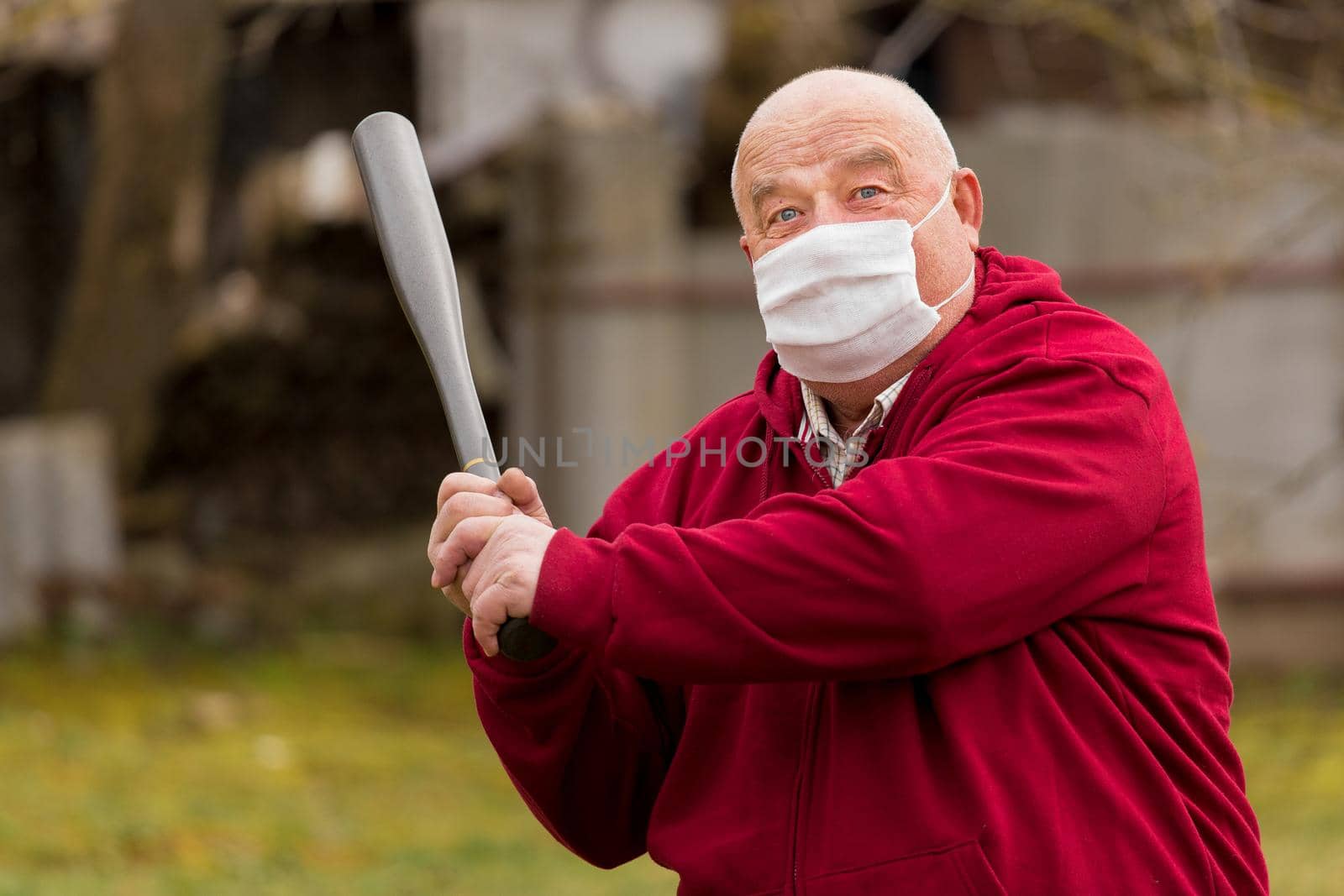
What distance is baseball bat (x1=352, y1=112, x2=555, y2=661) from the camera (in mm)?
2098

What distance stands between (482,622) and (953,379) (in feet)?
1.95

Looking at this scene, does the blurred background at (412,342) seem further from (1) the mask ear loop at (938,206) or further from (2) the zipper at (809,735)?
(2) the zipper at (809,735)

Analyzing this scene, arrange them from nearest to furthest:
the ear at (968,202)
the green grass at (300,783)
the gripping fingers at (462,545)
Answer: the gripping fingers at (462,545)
the ear at (968,202)
the green grass at (300,783)

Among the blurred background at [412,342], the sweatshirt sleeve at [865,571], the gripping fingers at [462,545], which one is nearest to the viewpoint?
the sweatshirt sleeve at [865,571]

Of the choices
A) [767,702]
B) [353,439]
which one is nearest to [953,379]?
[767,702]

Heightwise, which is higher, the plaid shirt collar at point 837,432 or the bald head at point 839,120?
the bald head at point 839,120

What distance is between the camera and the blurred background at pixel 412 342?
5504 mm

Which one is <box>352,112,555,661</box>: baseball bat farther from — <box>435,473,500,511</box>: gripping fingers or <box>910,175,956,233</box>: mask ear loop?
<box>910,175,956,233</box>: mask ear loop

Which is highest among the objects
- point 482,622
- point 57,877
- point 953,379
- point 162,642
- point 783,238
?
point 783,238

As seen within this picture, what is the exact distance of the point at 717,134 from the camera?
7465 millimetres

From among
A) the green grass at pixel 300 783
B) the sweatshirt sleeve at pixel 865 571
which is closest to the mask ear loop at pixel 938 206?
the sweatshirt sleeve at pixel 865 571

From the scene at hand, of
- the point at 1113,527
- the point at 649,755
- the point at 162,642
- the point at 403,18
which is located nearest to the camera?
the point at 1113,527

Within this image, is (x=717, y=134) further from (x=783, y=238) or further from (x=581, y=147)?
(x=783, y=238)

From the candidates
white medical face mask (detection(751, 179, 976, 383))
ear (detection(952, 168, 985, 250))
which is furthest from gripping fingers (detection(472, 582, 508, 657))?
ear (detection(952, 168, 985, 250))
